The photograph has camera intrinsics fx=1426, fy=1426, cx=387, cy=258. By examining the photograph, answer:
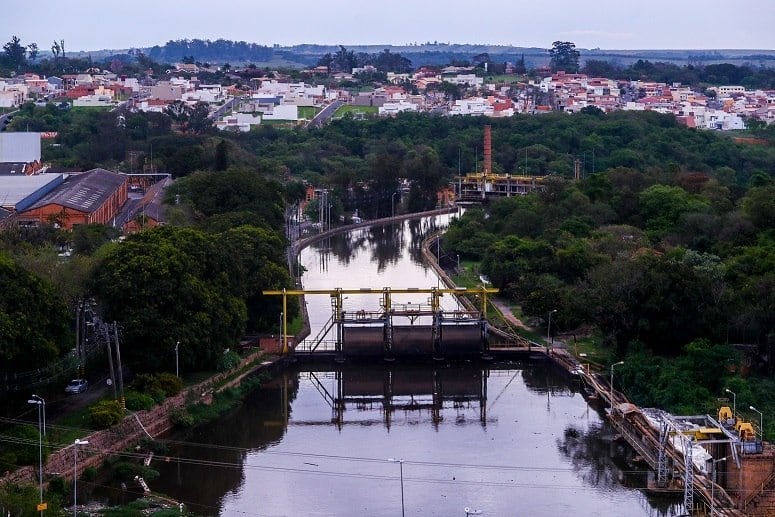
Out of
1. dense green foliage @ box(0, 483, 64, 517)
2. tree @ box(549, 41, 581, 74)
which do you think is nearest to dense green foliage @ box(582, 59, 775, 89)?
tree @ box(549, 41, 581, 74)

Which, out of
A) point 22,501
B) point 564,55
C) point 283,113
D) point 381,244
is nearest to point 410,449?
point 22,501

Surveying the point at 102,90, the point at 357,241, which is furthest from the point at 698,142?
the point at 102,90

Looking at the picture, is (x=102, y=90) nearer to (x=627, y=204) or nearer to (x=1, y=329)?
(x=627, y=204)

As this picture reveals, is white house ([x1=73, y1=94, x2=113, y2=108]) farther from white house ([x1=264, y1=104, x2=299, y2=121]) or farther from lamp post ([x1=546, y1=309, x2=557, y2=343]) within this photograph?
lamp post ([x1=546, y1=309, x2=557, y2=343])

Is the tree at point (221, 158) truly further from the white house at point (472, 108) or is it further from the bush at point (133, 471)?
the white house at point (472, 108)

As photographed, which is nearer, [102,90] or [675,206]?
[675,206]

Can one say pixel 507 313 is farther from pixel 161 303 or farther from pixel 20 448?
pixel 20 448

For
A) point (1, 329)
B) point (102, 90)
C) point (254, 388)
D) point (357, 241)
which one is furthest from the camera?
point (102, 90)
